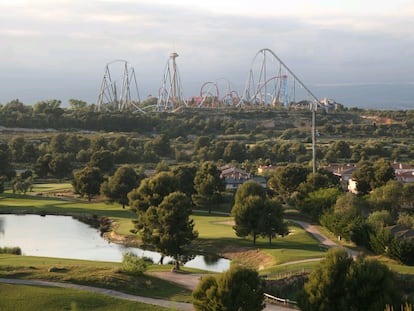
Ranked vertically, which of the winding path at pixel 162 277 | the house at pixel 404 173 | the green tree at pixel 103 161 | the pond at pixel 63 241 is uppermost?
the green tree at pixel 103 161

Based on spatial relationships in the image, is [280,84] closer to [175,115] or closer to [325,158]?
[175,115]

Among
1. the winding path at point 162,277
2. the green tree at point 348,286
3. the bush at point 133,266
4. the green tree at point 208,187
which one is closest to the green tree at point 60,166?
the green tree at point 208,187

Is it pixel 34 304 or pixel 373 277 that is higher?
pixel 373 277

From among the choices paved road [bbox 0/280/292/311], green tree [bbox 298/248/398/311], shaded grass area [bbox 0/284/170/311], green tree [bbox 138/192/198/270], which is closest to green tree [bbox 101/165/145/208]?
green tree [bbox 138/192/198/270]

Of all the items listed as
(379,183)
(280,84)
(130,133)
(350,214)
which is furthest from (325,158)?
(280,84)

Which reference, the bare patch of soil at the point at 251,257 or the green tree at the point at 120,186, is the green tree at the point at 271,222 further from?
the green tree at the point at 120,186

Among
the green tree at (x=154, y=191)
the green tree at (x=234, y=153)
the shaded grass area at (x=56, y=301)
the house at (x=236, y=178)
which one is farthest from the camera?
the green tree at (x=234, y=153)

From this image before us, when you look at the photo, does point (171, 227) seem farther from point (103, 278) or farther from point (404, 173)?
point (404, 173)
